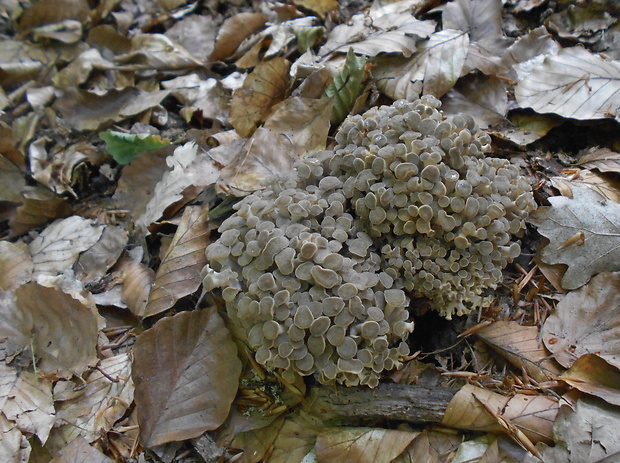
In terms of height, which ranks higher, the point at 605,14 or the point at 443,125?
the point at 605,14

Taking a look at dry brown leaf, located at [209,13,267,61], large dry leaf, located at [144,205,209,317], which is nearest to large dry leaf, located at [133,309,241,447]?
large dry leaf, located at [144,205,209,317]

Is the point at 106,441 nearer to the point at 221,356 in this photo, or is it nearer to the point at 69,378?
the point at 69,378

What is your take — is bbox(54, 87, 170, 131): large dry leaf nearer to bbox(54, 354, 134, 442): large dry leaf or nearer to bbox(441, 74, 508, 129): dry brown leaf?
bbox(54, 354, 134, 442): large dry leaf

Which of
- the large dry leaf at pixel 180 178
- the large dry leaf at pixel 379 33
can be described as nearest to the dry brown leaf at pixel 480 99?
the large dry leaf at pixel 379 33

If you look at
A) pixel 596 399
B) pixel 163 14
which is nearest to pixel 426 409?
pixel 596 399

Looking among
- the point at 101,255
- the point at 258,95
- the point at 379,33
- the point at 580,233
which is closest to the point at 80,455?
the point at 101,255

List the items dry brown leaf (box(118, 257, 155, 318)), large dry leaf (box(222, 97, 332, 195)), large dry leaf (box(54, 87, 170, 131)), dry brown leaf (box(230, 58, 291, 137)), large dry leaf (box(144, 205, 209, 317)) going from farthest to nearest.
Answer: large dry leaf (box(54, 87, 170, 131)) → dry brown leaf (box(230, 58, 291, 137)) → large dry leaf (box(222, 97, 332, 195)) → dry brown leaf (box(118, 257, 155, 318)) → large dry leaf (box(144, 205, 209, 317))

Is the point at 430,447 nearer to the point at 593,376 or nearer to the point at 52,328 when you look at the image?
the point at 593,376
